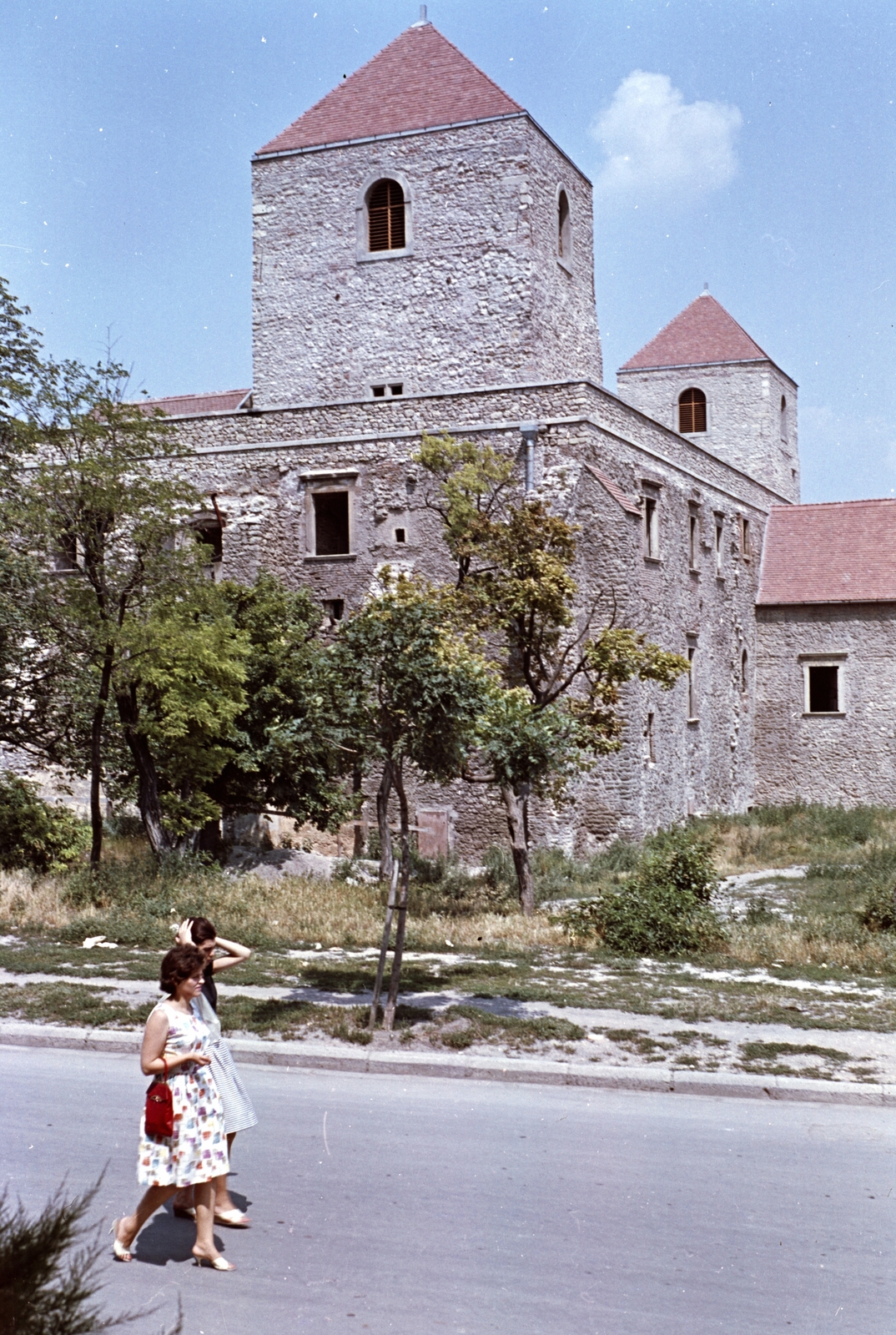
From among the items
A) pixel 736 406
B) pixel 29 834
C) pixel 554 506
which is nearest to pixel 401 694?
pixel 29 834

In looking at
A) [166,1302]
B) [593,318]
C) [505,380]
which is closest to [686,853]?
[166,1302]

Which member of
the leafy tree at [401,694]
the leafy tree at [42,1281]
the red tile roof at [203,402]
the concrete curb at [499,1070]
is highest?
the red tile roof at [203,402]

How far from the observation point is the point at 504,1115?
842 cm

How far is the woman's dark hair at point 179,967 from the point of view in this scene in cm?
604

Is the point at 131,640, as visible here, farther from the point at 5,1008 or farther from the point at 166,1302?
the point at 166,1302

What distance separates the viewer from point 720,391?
4544cm

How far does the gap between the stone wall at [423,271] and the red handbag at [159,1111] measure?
26.6 m

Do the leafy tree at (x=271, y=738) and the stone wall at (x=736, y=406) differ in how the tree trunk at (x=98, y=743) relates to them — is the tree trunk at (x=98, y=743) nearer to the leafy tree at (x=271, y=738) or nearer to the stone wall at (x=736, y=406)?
the leafy tree at (x=271, y=738)

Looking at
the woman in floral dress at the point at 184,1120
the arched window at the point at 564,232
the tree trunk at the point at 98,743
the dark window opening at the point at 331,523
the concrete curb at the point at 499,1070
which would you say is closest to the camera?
the woman in floral dress at the point at 184,1120

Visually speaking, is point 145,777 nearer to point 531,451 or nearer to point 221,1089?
point 531,451

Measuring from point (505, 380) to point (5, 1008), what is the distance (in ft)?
74.6

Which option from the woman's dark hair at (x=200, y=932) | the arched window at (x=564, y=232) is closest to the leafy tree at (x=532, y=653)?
the woman's dark hair at (x=200, y=932)

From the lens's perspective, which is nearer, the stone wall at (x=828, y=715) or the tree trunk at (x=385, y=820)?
the tree trunk at (x=385, y=820)

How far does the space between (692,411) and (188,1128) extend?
141 feet
